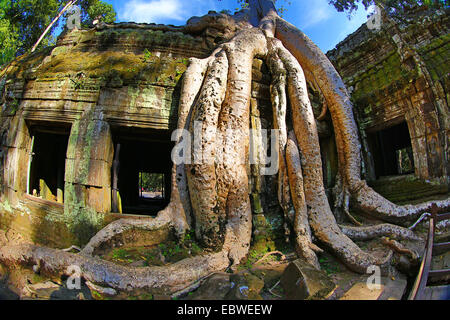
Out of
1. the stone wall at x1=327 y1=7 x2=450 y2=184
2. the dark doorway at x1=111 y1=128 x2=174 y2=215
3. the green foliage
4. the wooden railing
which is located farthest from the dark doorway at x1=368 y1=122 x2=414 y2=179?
the dark doorway at x1=111 y1=128 x2=174 y2=215

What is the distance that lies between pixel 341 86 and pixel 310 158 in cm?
144

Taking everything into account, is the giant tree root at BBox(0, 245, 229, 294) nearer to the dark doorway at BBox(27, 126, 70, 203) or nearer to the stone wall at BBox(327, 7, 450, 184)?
the dark doorway at BBox(27, 126, 70, 203)

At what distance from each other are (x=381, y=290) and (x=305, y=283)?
Answer: 69 centimetres

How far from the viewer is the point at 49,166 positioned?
4844 millimetres

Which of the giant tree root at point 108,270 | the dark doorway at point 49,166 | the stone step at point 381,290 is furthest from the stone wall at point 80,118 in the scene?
the stone step at point 381,290

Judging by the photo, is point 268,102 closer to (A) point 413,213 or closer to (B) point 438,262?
(A) point 413,213

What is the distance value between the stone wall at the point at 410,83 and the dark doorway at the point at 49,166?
5721 mm

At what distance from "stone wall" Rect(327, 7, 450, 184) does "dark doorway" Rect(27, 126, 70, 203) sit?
5.72m

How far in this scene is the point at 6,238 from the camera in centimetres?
304

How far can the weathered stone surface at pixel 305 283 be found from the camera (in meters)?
1.82

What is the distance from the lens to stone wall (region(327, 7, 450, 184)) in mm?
3738

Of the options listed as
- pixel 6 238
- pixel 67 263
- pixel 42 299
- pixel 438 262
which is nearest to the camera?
pixel 42 299

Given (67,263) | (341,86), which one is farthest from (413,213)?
(67,263)

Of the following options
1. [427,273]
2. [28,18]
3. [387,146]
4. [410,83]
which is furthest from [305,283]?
[28,18]
